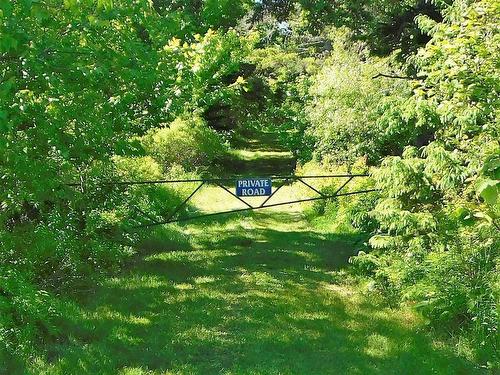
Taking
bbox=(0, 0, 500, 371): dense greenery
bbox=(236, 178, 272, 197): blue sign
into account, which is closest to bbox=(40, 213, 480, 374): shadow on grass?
bbox=(0, 0, 500, 371): dense greenery

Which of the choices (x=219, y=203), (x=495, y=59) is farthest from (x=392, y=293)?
(x=219, y=203)

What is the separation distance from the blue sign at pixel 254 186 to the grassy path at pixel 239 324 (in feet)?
6.10

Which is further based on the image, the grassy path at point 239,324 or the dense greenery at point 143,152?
the grassy path at point 239,324

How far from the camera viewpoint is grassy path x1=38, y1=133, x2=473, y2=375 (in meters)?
6.48

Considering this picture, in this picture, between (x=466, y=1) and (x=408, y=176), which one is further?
(x=408, y=176)

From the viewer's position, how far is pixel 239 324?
7828mm

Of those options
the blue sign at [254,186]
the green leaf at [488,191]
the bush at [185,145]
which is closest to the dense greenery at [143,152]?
the green leaf at [488,191]

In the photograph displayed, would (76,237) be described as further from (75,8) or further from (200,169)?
(200,169)

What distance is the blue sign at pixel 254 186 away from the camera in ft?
25.8

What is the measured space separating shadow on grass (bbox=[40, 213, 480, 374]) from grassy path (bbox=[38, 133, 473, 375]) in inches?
0.6

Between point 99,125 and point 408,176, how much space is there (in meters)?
4.37

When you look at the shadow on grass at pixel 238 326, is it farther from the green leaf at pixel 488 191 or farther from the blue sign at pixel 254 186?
the green leaf at pixel 488 191

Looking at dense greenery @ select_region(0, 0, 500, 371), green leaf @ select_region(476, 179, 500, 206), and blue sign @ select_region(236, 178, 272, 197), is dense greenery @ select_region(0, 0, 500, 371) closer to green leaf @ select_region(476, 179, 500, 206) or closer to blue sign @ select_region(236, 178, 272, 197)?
green leaf @ select_region(476, 179, 500, 206)

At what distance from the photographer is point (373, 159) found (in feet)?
52.5
